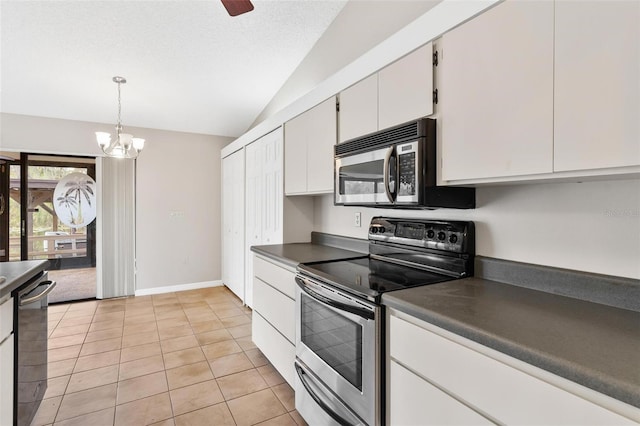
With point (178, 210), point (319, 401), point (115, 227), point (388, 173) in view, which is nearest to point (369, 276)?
point (388, 173)

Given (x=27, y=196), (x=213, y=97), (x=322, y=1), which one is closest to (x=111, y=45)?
(x=213, y=97)

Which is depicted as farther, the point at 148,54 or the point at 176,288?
the point at 176,288

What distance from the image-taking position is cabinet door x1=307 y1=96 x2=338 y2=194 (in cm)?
233

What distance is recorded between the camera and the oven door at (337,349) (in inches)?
53.9

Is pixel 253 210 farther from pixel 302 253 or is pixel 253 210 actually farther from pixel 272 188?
pixel 302 253

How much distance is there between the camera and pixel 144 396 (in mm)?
2203

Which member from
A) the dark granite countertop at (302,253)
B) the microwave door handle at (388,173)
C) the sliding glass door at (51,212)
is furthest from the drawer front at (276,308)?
the sliding glass door at (51,212)

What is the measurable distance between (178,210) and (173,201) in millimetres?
154

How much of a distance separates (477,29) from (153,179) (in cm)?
457

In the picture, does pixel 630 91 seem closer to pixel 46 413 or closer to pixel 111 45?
pixel 46 413

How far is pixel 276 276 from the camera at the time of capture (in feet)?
7.79

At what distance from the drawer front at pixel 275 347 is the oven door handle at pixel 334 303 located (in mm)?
532

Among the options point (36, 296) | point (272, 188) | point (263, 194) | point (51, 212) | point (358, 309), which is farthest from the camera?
point (51, 212)

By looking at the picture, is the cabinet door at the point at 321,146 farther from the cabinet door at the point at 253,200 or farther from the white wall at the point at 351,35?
the cabinet door at the point at 253,200
